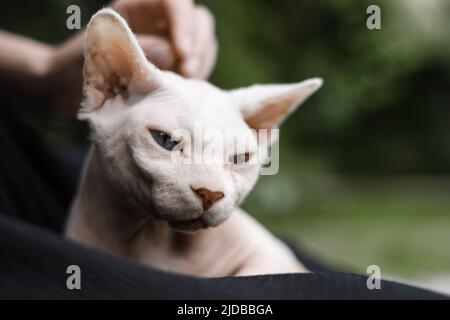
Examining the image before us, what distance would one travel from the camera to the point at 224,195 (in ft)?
1.54

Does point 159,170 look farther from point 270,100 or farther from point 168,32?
point 168,32

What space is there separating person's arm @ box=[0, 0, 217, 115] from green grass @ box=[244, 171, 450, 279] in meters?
1.38

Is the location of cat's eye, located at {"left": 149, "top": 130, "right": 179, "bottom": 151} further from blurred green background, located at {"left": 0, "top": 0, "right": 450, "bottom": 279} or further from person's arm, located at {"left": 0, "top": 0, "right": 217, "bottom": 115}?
blurred green background, located at {"left": 0, "top": 0, "right": 450, "bottom": 279}

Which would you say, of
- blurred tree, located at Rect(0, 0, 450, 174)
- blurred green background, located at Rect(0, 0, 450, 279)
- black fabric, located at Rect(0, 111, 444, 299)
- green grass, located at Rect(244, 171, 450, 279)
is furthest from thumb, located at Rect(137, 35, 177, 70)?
blurred tree, located at Rect(0, 0, 450, 174)

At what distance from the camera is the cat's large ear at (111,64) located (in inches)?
19.1

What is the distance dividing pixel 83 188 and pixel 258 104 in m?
0.18

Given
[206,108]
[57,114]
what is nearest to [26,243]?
[206,108]

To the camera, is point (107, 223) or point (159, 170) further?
point (107, 223)

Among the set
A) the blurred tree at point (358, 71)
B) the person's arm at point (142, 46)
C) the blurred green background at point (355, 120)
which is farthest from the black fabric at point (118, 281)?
the blurred tree at point (358, 71)

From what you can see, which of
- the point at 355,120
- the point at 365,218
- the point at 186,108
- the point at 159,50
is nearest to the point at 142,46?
the point at 159,50

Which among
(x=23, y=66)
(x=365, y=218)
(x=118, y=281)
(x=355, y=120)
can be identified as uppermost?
(x=355, y=120)

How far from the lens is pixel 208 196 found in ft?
1.51

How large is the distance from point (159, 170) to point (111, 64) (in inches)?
3.9

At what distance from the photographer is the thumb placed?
1.99 feet
